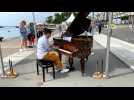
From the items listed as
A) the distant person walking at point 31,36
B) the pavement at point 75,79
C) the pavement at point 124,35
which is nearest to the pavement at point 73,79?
the pavement at point 75,79

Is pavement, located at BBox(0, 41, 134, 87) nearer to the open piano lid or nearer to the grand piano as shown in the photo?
the grand piano

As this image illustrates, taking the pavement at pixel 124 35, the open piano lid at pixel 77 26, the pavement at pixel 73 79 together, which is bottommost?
the pavement at pixel 73 79

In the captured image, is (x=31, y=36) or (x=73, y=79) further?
(x=31, y=36)

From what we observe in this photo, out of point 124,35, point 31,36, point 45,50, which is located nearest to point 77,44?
point 45,50

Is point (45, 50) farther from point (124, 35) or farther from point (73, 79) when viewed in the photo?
point (124, 35)

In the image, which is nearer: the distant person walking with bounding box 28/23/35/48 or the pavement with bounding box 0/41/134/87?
the pavement with bounding box 0/41/134/87

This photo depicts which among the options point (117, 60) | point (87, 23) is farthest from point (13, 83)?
point (117, 60)

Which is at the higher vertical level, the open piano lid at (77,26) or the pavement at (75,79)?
the open piano lid at (77,26)

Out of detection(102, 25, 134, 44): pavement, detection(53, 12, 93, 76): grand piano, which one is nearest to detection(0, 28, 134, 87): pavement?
detection(53, 12, 93, 76): grand piano

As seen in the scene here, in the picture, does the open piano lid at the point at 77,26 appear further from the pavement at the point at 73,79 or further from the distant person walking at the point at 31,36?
the distant person walking at the point at 31,36
